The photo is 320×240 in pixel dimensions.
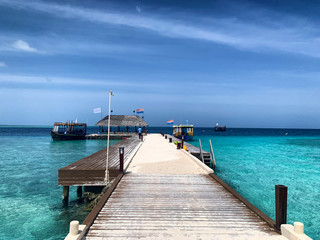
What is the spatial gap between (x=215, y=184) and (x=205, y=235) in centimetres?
387

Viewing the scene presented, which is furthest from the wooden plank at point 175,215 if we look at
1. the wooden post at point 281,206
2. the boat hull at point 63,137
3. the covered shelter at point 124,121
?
the covered shelter at point 124,121

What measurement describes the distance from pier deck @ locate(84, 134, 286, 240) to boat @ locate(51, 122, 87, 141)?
147ft

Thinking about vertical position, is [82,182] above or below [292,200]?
above

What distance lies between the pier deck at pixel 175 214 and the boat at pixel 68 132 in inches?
1768

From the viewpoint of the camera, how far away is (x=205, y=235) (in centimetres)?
457

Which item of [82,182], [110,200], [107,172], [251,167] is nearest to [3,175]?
[82,182]

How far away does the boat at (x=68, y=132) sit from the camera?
4803 cm

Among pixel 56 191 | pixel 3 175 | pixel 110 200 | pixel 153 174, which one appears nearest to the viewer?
pixel 110 200

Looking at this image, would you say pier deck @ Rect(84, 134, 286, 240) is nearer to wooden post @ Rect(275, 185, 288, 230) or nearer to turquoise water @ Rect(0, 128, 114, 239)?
wooden post @ Rect(275, 185, 288, 230)

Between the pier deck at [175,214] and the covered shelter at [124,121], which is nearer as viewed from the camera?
the pier deck at [175,214]

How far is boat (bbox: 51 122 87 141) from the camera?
48031 millimetres

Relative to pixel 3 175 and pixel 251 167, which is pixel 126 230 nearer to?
pixel 3 175

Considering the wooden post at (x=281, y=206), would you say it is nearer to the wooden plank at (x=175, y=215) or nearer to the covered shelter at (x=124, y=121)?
the wooden plank at (x=175, y=215)

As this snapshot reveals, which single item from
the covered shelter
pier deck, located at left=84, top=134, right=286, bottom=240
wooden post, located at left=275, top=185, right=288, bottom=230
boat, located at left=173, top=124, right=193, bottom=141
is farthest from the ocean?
the covered shelter
